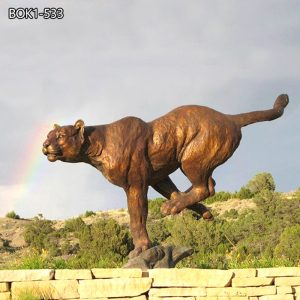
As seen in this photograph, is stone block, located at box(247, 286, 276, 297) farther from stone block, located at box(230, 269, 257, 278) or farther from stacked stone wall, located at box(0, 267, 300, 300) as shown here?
stone block, located at box(230, 269, 257, 278)

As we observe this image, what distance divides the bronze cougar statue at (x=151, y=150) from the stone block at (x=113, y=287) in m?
0.66

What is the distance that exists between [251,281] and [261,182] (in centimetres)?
3594

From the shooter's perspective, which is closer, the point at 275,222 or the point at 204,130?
the point at 204,130

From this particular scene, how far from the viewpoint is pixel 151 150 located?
7805 millimetres

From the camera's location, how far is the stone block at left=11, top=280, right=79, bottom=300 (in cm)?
670

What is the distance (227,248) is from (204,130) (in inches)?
579

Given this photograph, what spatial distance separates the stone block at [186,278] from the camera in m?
6.98

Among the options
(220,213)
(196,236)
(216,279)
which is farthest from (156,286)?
(220,213)

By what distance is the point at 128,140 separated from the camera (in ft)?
25.1

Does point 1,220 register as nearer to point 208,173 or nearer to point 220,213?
point 220,213

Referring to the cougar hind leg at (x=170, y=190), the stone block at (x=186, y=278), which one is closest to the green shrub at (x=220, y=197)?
the cougar hind leg at (x=170, y=190)

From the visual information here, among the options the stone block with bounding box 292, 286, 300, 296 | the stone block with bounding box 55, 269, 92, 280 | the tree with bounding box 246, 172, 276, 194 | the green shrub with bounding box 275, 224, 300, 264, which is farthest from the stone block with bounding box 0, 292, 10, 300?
the tree with bounding box 246, 172, 276, 194

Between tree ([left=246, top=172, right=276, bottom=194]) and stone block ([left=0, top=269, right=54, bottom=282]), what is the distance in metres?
36.5

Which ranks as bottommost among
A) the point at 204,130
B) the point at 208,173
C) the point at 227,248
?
the point at 227,248
